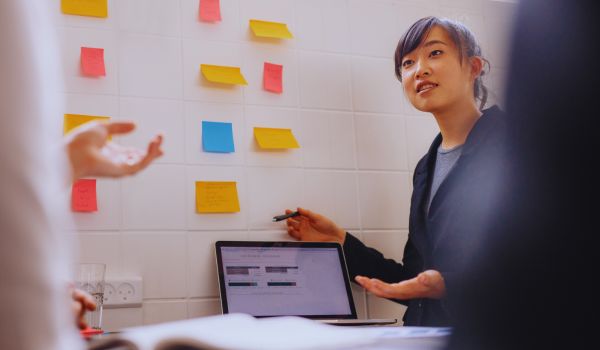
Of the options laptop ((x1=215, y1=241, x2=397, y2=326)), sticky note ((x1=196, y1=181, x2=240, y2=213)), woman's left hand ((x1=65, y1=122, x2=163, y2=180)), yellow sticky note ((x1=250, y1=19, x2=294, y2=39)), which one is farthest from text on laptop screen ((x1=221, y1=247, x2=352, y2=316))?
woman's left hand ((x1=65, y1=122, x2=163, y2=180))

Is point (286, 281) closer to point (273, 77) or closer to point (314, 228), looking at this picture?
point (314, 228)

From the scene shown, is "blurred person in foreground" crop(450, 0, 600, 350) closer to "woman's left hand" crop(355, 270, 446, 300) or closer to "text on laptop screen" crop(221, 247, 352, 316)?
"woman's left hand" crop(355, 270, 446, 300)

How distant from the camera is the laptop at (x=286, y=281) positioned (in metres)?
1.65

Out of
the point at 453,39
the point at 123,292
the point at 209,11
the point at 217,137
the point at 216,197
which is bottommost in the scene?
the point at 123,292

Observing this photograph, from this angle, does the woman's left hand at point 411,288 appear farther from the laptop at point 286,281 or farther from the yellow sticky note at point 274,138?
the yellow sticky note at point 274,138

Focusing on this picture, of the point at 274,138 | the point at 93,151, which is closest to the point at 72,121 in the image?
the point at 274,138

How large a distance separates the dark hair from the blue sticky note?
1.85 feet

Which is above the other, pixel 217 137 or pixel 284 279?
pixel 217 137

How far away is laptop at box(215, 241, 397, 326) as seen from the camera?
5.41 feet

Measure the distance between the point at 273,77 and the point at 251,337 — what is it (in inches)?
59.1

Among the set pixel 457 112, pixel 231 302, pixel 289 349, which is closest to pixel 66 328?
pixel 289 349

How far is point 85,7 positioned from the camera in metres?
1.73

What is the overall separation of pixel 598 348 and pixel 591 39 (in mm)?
197

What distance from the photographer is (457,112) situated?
1836 mm
